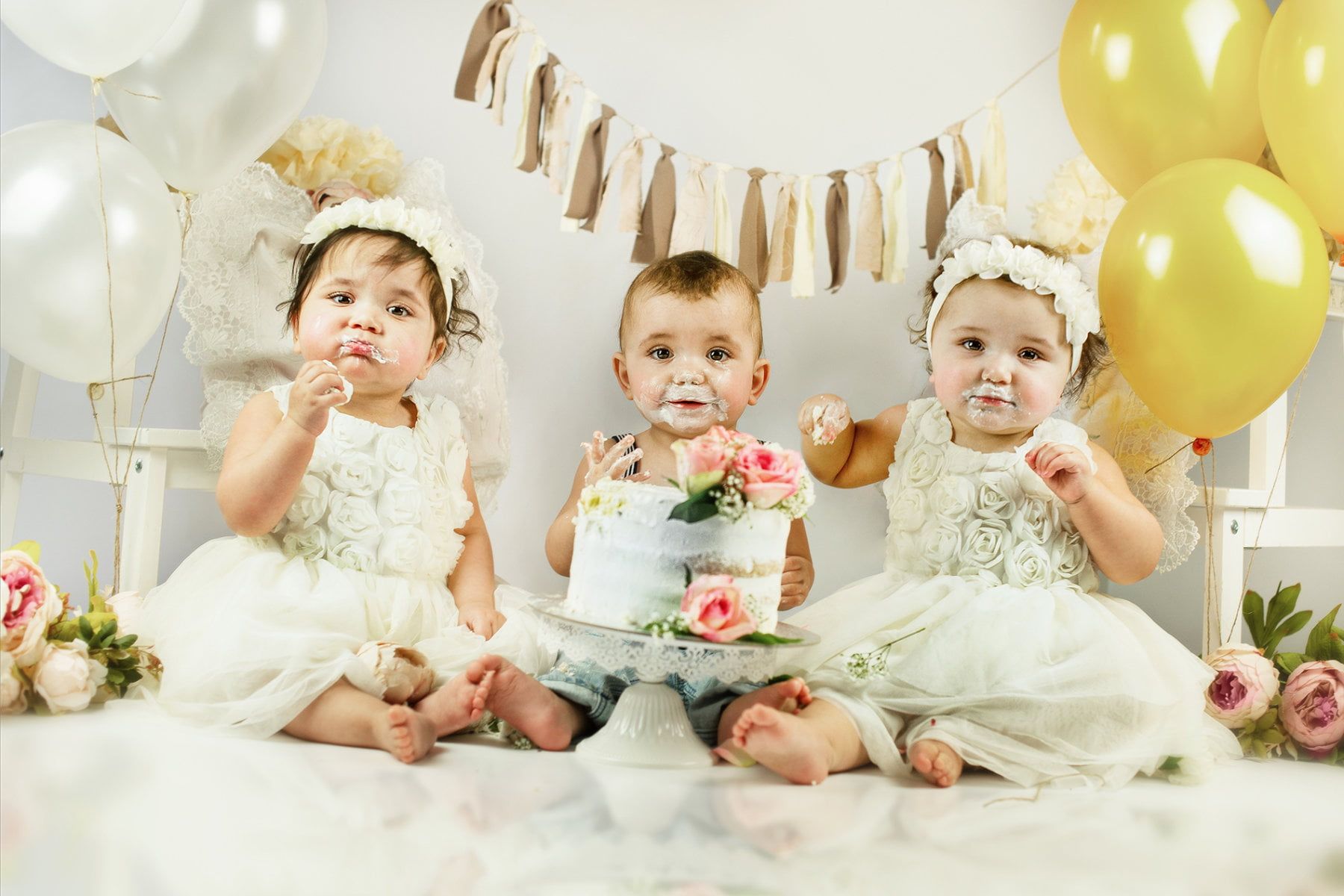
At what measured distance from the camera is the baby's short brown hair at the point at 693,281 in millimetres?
1978

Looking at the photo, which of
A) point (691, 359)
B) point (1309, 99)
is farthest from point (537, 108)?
point (1309, 99)

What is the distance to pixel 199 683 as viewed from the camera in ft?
4.99

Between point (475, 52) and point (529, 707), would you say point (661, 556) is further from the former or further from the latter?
point (475, 52)

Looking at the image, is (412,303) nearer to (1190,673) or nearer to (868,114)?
(868,114)

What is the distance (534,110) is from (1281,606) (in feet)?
5.70

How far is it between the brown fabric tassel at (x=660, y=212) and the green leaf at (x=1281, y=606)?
136 centimetres

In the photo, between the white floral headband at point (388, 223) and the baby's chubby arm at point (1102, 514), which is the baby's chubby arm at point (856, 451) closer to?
the baby's chubby arm at point (1102, 514)

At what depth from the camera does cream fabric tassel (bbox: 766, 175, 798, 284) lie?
91.6 inches

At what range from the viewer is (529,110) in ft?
7.27

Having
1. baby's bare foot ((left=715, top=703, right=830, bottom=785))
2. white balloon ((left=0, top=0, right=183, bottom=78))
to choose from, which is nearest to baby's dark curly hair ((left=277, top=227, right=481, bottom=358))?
white balloon ((left=0, top=0, right=183, bottom=78))

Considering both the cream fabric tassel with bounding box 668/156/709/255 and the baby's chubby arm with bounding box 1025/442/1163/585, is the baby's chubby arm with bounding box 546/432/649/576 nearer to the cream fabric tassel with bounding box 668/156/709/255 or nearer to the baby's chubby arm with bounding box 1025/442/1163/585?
the cream fabric tassel with bounding box 668/156/709/255

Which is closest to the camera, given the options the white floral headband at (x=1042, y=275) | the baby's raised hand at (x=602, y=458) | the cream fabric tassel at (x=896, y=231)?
the baby's raised hand at (x=602, y=458)

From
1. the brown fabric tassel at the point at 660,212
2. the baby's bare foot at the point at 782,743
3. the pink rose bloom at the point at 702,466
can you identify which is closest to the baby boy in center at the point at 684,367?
the brown fabric tassel at the point at 660,212

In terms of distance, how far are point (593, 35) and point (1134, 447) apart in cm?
145
